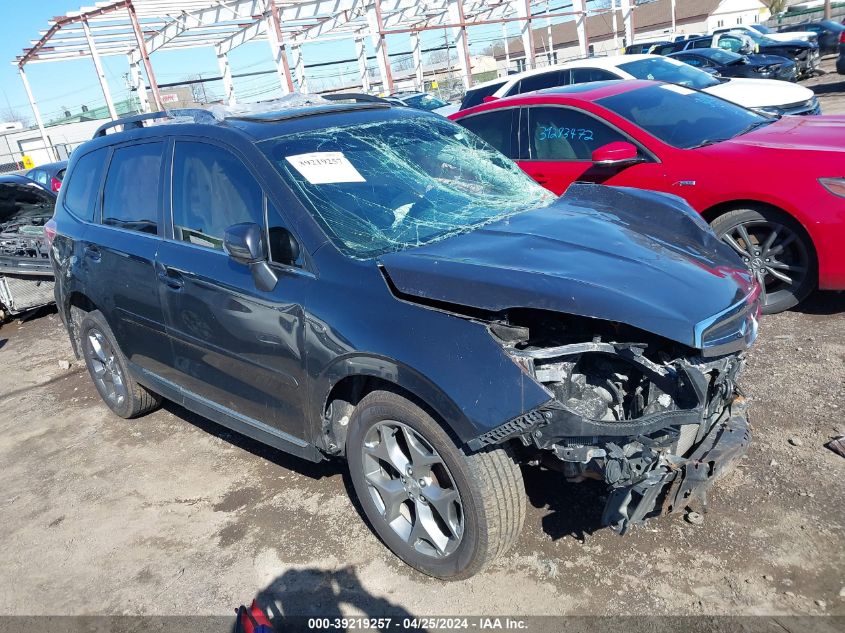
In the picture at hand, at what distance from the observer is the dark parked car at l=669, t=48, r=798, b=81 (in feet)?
56.2

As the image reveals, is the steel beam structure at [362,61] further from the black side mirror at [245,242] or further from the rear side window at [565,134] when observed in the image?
the black side mirror at [245,242]

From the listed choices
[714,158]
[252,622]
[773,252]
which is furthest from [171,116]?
[773,252]

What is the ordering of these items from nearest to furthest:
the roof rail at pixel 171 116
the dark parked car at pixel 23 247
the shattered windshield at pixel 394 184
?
1. the shattered windshield at pixel 394 184
2. the roof rail at pixel 171 116
3. the dark parked car at pixel 23 247

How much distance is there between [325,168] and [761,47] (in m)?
21.9

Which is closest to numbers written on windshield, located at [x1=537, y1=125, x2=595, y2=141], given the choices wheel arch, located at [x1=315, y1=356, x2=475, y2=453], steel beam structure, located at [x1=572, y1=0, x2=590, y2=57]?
wheel arch, located at [x1=315, y1=356, x2=475, y2=453]

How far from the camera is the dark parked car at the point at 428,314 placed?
241 cm

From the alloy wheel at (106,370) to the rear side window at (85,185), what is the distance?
836 millimetres

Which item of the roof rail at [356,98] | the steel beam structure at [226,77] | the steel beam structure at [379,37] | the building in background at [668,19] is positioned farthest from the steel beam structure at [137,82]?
the building in background at [668,19]

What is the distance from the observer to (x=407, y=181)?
3416 millimetres

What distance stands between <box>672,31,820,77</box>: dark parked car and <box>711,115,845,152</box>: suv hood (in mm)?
16583

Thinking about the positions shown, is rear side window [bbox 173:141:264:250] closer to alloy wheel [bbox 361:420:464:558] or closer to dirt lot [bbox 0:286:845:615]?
alloy wheel [bbox 361:420:464:558]

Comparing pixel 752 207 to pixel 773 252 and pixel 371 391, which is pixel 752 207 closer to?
pixel 773 252

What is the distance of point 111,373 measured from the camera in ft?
15.8

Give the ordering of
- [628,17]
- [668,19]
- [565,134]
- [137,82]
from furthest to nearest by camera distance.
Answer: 1. [668,19]
2. [628,17]
3. [137,82]
4. [565,134]
